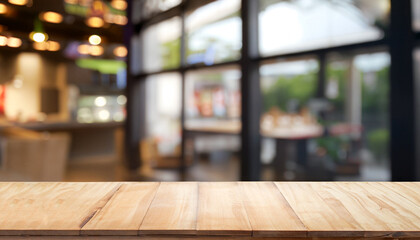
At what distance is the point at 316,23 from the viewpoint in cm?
286

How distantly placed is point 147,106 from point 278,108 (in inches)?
71.6

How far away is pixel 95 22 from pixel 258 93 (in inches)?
211

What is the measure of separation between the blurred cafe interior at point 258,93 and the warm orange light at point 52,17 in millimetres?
41

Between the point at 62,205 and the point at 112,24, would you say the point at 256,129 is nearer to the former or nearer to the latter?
the point at 62,205

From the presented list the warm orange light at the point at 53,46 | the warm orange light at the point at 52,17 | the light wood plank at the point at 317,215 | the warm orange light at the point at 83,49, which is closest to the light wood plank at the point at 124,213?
the light wood plank at the point at 317,215

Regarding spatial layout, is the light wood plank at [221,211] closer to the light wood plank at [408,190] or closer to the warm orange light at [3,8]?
the light wood plank at [408,190]

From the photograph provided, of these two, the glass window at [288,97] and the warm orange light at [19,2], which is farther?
the warm orange light at [19,2]

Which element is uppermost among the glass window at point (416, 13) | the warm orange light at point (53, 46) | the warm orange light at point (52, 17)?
the warm orange light at point (52, 17)

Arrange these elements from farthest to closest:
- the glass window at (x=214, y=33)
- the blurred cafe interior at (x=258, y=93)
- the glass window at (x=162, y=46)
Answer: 1. the glass window at (x=162, y=46)
2. the glass window at (x=214, y=33)
3. the blurred cafe interior at (x=258, y=93)

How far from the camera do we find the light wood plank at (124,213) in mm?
1018

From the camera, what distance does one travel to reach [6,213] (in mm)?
1156

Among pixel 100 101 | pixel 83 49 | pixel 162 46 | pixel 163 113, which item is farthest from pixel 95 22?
pixel 163 113

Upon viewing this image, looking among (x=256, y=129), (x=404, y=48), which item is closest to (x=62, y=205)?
(x=404, y=48)

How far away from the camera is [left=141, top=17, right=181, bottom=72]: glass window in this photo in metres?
4.35
